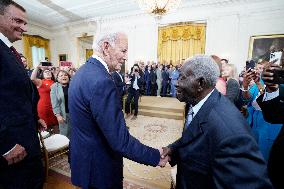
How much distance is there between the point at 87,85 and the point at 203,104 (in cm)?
76

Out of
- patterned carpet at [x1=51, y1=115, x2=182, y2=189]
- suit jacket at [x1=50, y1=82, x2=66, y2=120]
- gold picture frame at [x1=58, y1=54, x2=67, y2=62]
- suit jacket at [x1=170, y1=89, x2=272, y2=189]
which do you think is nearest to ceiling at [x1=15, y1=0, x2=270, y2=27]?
gold picture frame at [x1=58, y1=54, x2=67, y2=62]

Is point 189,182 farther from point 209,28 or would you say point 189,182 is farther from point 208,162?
point 209,28

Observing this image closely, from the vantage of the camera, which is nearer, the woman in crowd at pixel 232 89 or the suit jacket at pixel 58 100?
the woman in crowd at pixel 232 89

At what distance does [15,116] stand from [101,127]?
0.71m

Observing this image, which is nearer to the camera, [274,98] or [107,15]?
[274,98]

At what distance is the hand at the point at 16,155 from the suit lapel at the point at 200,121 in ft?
4.00

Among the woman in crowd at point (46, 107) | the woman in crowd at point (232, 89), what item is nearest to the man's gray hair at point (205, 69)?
the woman in crowd at point (232, 89)

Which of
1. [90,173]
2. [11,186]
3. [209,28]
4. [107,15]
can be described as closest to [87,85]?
[90,173]

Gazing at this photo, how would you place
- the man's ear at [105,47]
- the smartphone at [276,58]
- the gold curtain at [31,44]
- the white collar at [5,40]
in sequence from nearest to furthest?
1. the smartphone at [276,58]
2. the man's ear at [105,47]
3. the white collar at [5,40]
4. the gold curtain at [31,44]

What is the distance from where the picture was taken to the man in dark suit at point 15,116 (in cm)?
152

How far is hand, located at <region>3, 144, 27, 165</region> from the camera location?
4.95 feet

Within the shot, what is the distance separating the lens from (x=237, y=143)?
0.99 m

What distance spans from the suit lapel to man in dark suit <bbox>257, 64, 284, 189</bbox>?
348 mm

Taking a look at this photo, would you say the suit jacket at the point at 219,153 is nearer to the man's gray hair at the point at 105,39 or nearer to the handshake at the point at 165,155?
the handshake at the point at 165,155
